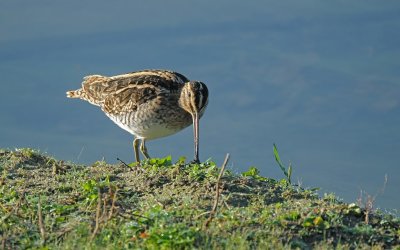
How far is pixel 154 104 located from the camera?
13719 millimetres

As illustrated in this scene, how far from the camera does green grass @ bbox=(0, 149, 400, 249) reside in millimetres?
8367

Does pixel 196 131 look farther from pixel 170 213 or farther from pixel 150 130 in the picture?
pixel 170 213

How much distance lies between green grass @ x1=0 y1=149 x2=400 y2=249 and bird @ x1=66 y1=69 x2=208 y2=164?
1686mm

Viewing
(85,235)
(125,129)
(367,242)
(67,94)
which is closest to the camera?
(85,235)

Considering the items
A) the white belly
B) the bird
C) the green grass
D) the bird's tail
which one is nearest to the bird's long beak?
the bird

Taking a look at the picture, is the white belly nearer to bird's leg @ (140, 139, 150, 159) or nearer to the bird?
the bird

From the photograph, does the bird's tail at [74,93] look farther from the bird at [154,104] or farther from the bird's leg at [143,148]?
the bird's leg at [143,148]

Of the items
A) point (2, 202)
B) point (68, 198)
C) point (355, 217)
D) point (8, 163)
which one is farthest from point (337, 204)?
point (8, 163)

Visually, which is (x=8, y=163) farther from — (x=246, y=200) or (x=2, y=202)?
(x=246, y=200)

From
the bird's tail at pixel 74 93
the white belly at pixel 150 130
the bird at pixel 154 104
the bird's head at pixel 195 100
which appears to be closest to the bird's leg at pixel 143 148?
the bird at pixel 154 104

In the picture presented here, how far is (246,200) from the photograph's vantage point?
400 inches

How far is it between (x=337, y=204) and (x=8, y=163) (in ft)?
16.5

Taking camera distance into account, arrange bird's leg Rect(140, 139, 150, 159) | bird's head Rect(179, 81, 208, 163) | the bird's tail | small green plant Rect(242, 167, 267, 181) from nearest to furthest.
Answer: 1. small green plant Rect(242, 167, 267, 181)
2. bird's head Rect(179, 81, 208, 163)
3. bird's leg Rect(140, 139, 150, 159)
4. the bird's tail

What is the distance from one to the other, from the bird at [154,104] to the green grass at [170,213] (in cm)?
169
